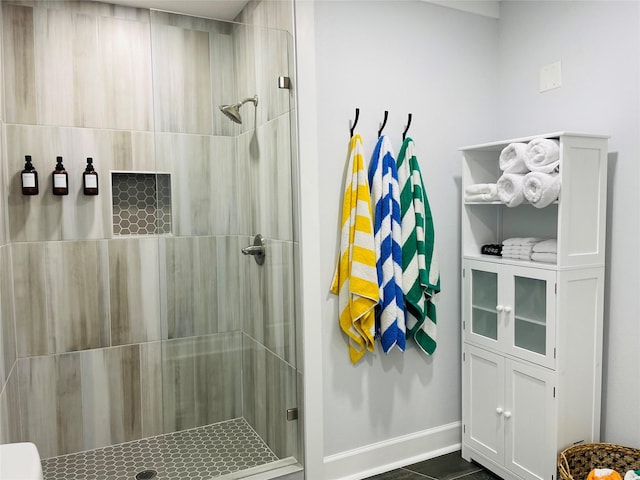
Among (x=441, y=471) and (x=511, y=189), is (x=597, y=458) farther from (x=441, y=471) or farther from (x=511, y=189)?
(x=511, y=189)

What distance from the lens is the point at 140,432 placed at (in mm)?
2627

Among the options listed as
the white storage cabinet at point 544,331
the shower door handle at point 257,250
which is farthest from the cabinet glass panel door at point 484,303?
the shower door handle at point 257,250

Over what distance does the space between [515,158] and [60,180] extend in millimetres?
2164

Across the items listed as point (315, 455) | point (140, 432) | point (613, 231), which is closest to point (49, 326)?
point (140, 432)

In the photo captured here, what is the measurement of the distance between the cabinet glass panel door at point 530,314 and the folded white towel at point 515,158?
1.58ft

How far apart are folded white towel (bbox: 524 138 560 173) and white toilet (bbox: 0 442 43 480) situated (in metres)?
2.00

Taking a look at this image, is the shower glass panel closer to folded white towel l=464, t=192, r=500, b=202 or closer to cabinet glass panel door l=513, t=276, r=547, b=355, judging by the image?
folded white towel l=464, t=192, r=500, b=202

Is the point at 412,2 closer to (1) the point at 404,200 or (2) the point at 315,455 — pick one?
(1) the point at 404,200

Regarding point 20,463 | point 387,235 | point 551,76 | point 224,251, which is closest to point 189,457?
point 224,251

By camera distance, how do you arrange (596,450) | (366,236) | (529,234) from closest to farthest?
(596,450) → (366,236) → (529,234)

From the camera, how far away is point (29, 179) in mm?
2488

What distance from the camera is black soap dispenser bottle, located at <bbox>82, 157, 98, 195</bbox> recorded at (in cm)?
265

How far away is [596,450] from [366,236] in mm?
1317

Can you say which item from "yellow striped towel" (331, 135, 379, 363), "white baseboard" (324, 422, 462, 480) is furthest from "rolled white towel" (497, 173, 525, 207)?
"white baseboard" (324, 422, 462, 480)
